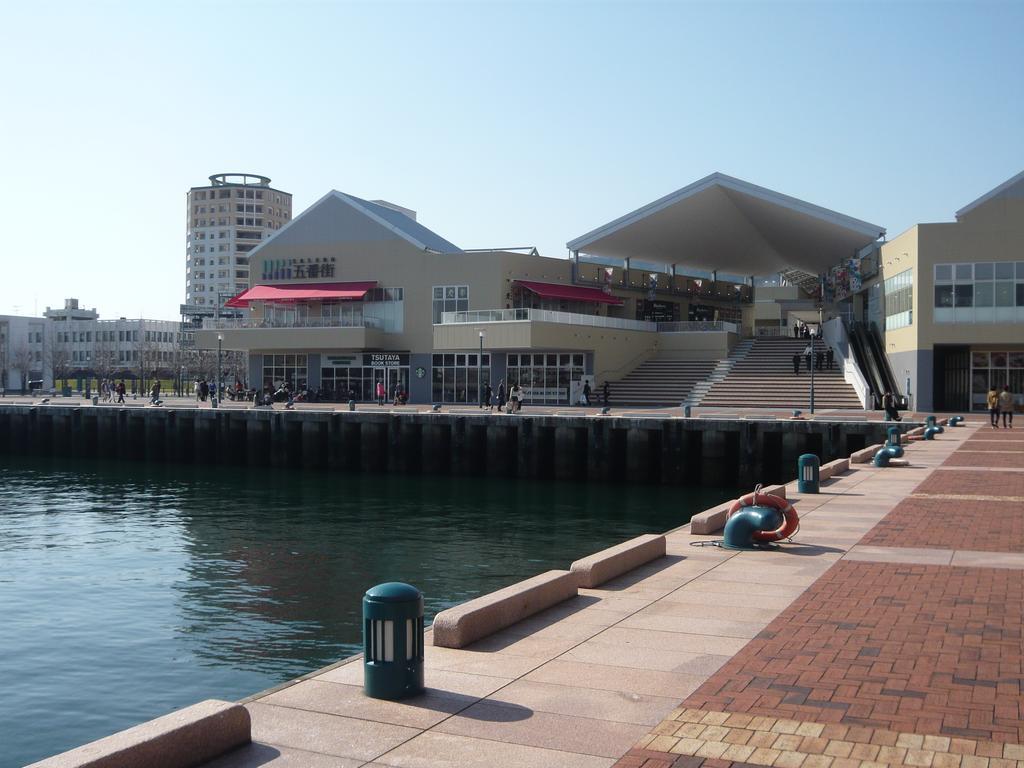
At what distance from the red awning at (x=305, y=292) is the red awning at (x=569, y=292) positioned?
33.7ft

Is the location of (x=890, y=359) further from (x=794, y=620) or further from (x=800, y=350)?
(x=794, y=620)

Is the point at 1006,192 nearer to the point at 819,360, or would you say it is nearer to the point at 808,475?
the point at 819,360

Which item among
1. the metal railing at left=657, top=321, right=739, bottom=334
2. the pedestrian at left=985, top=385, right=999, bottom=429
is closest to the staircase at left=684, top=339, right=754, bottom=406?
the metal railing at left=657, top=321, right=739, bottom=334

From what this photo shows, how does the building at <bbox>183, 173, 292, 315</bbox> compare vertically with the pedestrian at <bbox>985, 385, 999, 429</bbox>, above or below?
above

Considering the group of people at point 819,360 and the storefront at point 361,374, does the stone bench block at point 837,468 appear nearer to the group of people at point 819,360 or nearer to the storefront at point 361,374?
the group of people at point 819,360

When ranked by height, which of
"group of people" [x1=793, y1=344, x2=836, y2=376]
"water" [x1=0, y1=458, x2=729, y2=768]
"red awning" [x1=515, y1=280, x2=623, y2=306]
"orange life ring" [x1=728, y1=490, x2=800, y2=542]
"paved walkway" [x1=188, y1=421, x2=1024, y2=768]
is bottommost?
"water" [x1=0, y1=458, x2=729, y2=768]

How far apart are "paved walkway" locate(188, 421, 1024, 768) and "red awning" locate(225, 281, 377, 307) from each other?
2259 inches

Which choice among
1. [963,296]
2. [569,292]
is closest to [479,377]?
[569,292]

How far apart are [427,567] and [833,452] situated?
22294 millimetres

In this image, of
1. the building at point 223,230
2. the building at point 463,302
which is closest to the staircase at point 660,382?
the building at point 463,302

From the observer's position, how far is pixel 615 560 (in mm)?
14750

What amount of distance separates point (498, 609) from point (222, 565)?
15555 mm

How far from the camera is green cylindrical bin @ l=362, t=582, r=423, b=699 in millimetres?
8977

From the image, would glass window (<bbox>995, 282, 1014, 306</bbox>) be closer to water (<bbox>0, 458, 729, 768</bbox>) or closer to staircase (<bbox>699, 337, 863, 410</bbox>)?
staircase (<bbox>699, 337, 863, 410</bbox>)
